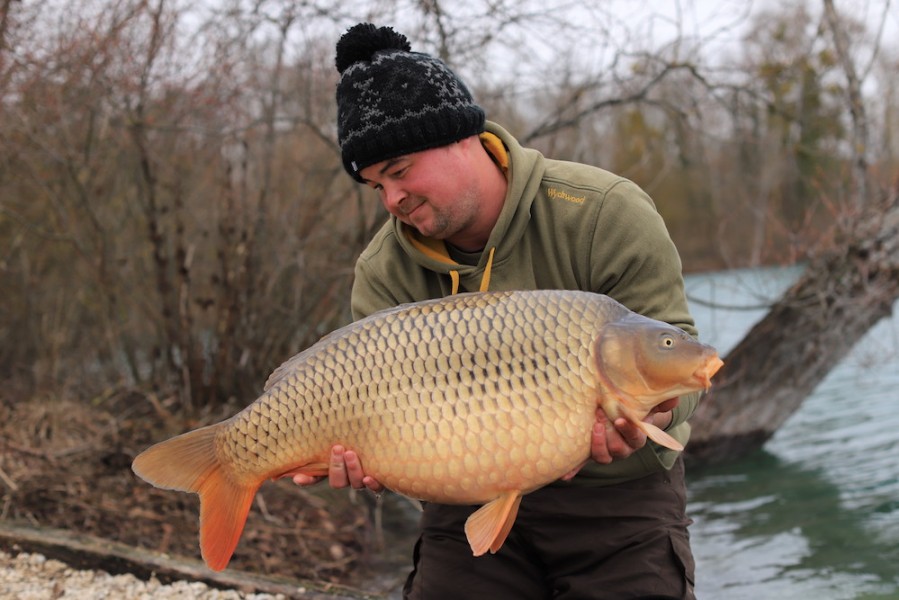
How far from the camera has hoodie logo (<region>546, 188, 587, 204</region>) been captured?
1790 millimetres

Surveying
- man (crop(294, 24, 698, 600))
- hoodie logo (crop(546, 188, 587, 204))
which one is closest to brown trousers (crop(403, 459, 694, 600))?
man (crop(294, 24, 698, 600))

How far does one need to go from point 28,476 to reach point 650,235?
266 cm

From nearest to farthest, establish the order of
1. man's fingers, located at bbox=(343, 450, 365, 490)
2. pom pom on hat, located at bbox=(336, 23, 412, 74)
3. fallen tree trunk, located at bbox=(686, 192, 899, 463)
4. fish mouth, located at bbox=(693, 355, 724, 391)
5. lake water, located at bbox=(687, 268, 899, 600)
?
fish mouth, located at bbox=(693, 355, 724, 391), man's fingers, located at bbox=(343, 450, 365, 490), pom pom on hat, located at bbox=(336, 23, 412, 74), lake water, located at bbox=(687, 268, 899, 600), fallen tree trunk, located at bbox=(686, 192, 899, 463)

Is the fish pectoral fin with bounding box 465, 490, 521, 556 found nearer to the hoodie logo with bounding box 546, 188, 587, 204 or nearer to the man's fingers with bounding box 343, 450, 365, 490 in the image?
the man's fingers with bounding box 343, 450, 365, 490

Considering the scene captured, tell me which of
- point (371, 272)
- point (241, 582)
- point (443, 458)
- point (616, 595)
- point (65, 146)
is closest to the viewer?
point (443, 458)

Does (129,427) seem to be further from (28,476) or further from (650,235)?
(650,235)

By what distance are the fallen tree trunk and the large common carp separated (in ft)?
10.5

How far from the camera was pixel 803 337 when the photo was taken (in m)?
4.63

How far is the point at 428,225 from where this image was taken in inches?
70.1

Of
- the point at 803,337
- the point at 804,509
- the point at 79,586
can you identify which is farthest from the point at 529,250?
the point at 803,337

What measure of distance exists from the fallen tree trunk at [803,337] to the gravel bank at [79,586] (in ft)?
9.40

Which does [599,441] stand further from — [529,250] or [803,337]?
[803,337]

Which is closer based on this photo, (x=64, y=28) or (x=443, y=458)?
(x=443, y=458)

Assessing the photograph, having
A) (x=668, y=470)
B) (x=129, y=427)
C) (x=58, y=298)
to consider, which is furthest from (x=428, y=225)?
(x=58, y=298)
